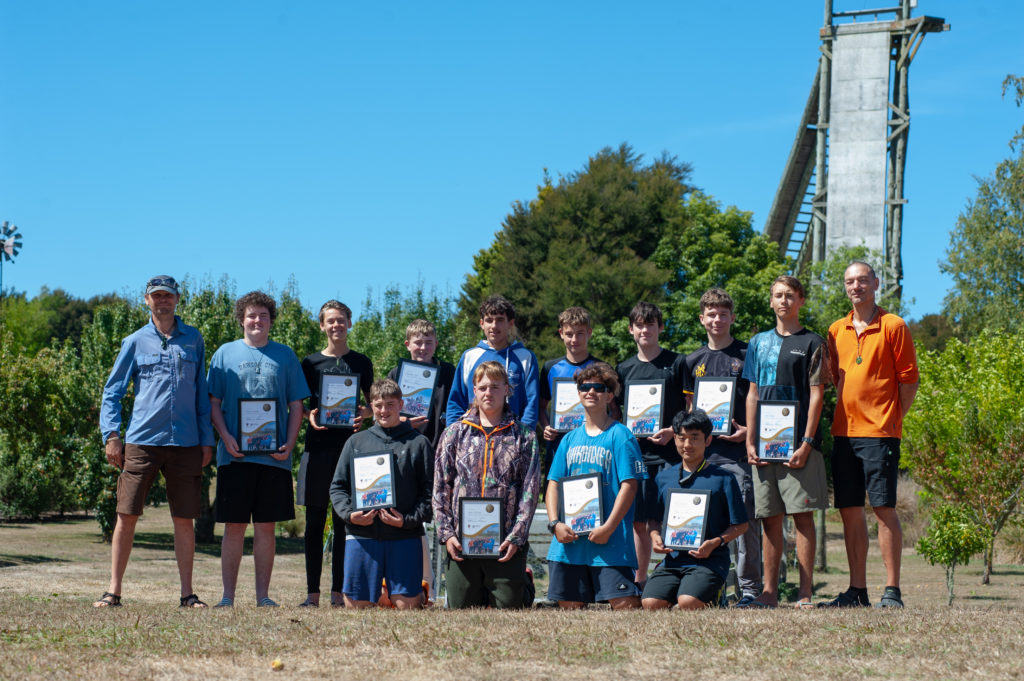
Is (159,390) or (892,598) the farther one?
(159,390)

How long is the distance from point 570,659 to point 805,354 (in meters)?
3.38

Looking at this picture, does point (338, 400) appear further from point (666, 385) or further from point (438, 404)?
point (666, 385)

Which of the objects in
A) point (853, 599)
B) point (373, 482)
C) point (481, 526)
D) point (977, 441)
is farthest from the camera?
point (977, 441)

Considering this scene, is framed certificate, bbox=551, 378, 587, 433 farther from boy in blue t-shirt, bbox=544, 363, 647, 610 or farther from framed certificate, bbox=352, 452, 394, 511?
framed certificate, bbox=352, 452, 394, 511

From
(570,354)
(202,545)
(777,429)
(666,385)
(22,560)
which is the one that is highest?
(570,354)

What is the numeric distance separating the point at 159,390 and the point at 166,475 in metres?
0.71

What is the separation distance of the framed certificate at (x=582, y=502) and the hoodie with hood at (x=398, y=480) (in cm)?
110

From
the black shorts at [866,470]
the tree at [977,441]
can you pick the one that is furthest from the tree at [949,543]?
the black shorts at [866,470]

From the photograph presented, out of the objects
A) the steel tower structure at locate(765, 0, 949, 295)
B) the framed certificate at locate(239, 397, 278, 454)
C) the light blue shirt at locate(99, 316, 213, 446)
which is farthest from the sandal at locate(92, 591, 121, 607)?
the steel tower structure at locate(765, 0, 949, 295)

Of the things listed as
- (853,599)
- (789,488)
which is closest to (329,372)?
(789,488)

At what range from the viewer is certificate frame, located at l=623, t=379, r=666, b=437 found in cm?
890

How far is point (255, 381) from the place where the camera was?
29.0ft

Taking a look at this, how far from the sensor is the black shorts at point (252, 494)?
8711mm

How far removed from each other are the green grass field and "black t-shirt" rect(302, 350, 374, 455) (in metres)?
1.54
